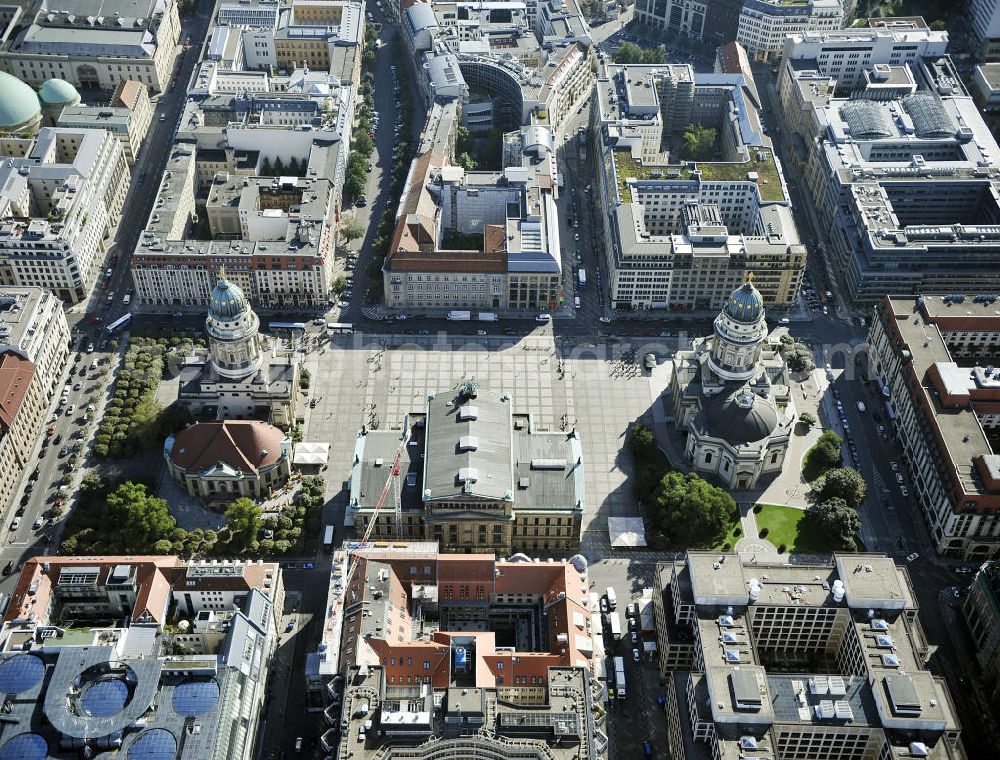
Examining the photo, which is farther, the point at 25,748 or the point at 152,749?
the point at 152,749

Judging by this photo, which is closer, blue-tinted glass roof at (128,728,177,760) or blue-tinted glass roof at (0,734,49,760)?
blue-tinted glass roof at (0,734,49,760)

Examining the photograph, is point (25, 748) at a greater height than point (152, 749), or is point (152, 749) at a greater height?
point (25, 748)

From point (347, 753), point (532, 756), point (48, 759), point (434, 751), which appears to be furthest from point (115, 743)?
point (532, 756)

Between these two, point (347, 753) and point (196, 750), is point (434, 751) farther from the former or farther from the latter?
point (196, 750)

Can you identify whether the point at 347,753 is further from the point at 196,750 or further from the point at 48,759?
the point at 48,759

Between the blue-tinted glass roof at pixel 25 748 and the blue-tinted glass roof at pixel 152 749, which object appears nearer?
the blue-tinted glass roof at pixel 25 748

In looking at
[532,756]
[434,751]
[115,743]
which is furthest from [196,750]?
[532,756]
